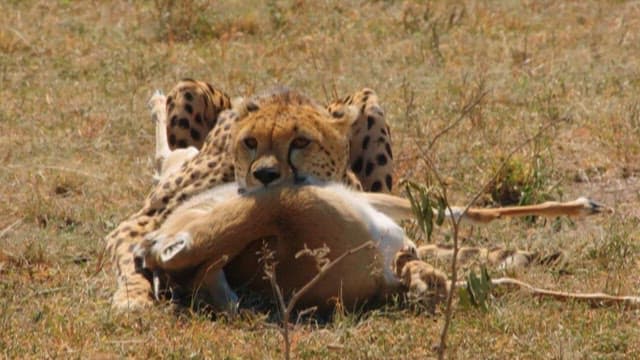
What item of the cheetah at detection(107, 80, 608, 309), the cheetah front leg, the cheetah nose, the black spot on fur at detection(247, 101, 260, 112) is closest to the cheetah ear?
the cheetah at detection(107, 80, 608, 309)

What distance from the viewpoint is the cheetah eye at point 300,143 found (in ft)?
19.7

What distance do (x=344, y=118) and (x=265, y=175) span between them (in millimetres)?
845

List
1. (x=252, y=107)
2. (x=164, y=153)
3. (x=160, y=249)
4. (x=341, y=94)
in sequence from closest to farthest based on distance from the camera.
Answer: (x=160, y=249), (x=252, y=107), (x=164, y=153), (x=341, y=94)

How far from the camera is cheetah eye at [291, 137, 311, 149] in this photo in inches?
236

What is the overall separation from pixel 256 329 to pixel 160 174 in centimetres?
196

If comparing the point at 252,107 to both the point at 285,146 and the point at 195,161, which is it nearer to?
the point at 285,146

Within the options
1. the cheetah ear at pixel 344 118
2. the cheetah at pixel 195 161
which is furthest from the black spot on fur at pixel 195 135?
the cheetah ear at pixel 344 118

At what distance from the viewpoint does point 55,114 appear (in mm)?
→ 9328

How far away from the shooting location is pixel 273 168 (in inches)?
229

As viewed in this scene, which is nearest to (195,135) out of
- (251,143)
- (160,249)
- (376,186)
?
(376,186)

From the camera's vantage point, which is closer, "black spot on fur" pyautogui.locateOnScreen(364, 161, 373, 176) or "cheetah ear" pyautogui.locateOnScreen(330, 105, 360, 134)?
"cheetah ear" pyautogui.locateOnScreen(330, 105, 360, 134)

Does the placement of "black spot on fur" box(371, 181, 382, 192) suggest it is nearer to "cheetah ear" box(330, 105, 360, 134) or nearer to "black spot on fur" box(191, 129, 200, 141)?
"cheetah ear" box(330, 105, 360, 134)

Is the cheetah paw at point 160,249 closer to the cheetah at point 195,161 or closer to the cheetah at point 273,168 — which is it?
the cheetah at point 273,168

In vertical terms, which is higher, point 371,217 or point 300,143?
point 300,143
